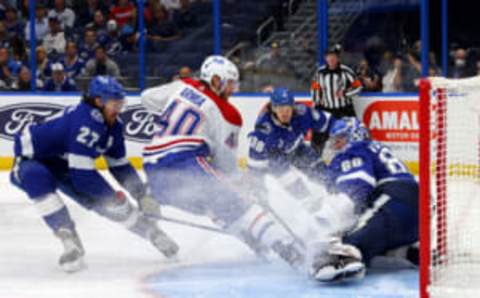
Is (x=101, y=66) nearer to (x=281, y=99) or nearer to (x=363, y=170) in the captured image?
(x=281, y=99)

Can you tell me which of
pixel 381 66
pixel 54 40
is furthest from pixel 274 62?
pixel 54 40

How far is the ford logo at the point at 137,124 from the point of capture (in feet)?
35.4

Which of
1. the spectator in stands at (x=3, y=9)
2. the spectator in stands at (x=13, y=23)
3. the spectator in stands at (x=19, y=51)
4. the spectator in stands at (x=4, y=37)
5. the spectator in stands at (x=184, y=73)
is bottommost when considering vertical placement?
the spectator in stands at (x=184, y=73)

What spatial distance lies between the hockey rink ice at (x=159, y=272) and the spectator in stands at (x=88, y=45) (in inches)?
173

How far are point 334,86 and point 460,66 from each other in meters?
1.11

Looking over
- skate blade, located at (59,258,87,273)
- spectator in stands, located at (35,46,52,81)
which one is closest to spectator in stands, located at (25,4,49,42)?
spectator in stands, located at (35,46,52,81)

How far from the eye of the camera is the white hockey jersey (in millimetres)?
5574

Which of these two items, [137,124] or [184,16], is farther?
[184,16]

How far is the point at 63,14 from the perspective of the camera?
11.2 m

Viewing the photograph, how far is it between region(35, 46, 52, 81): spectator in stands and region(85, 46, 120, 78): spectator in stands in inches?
15.8

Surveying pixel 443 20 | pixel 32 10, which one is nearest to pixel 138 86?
pixel 32 10

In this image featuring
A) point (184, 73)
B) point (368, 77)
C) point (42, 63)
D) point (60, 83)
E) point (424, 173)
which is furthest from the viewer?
point (42, 63)

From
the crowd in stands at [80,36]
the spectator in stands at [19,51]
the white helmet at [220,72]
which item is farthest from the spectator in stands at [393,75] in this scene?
the white helmet at [220,72]

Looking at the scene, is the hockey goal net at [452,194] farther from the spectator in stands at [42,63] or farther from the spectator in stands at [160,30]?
the spectator in stands at [42,63]
